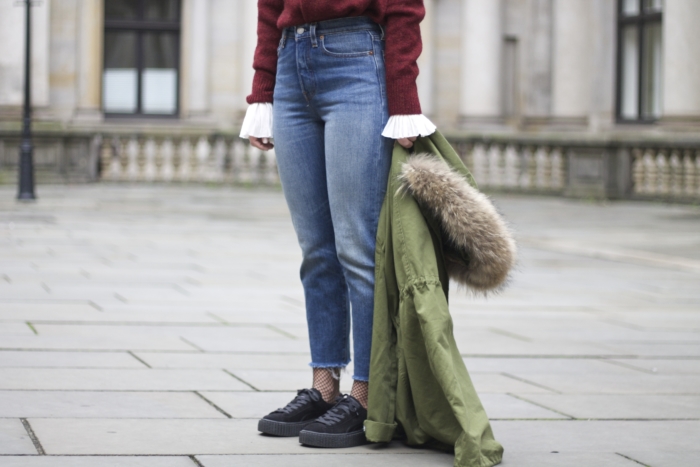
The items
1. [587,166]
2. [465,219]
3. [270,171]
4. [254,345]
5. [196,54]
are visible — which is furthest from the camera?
[196,54]

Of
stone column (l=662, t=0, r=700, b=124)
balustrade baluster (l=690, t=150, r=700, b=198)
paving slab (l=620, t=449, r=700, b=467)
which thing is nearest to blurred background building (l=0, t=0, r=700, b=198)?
stone column (l=662, t=0, r=700, b=124)

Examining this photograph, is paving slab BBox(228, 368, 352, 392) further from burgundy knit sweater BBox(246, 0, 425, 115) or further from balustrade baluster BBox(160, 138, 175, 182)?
balustrade baluster BBox(160, 138, 175, 182)

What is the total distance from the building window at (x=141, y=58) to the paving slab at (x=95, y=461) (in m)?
23.5

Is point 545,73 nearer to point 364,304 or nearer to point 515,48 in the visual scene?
point 515,48

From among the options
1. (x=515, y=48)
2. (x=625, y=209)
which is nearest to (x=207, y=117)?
(x=515, y=48)

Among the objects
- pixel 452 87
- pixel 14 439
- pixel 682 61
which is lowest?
pixel 14 439

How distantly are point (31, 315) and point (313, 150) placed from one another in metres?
3.44

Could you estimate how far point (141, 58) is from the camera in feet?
87.5

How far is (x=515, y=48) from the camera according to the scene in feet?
89.6

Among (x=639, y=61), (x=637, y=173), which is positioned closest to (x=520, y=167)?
(x=637, y=173)

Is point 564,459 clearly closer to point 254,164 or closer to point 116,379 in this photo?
point 116,379

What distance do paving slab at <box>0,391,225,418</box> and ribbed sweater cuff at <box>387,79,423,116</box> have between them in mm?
1314

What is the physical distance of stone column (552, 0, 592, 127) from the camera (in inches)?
959

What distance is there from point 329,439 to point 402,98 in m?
1.07
